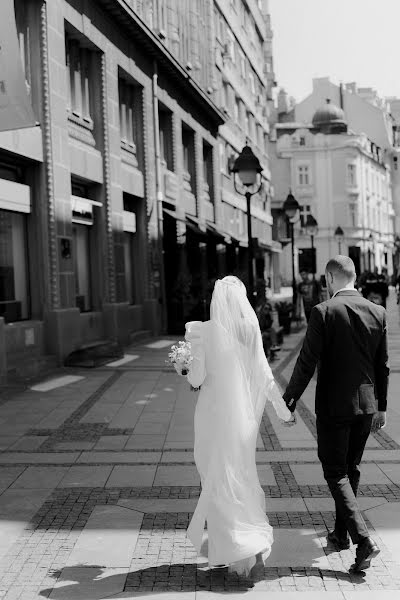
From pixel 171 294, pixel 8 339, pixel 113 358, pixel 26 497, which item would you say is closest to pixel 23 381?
pixel 8 339

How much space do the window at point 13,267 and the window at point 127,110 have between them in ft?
23.6

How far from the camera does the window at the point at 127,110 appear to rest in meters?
22.0

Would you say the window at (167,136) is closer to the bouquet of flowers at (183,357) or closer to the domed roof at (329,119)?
the bouquet of flowers at (183,357)

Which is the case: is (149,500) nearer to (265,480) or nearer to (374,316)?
(265,480)

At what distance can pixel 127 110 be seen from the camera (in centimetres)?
2264

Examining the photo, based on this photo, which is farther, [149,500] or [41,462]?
[41,462]

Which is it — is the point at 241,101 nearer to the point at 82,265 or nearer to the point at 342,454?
the point at 82,265

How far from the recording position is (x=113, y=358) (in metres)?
17.4

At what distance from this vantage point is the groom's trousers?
5.03m

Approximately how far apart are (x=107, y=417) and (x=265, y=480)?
379 cm

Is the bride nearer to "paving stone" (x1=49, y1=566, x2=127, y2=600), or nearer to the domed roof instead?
"paving stone" (x1=49, y1=566, x2=127, y2=600)

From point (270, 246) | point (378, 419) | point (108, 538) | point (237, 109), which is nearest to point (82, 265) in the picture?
point (108, 538)

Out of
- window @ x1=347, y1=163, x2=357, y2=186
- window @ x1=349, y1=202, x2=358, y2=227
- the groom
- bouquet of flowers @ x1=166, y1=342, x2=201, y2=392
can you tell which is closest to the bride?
bouquet of flowers @ x1=166, y1=342, x2=201, y2=392

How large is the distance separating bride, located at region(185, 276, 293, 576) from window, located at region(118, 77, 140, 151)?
17.3 m
